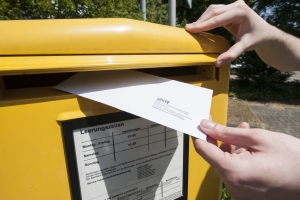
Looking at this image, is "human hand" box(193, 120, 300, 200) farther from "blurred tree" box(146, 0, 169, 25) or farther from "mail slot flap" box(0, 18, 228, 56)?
"blurred tree" box(146, 0, 169, 25)

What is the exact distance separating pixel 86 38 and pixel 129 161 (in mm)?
499

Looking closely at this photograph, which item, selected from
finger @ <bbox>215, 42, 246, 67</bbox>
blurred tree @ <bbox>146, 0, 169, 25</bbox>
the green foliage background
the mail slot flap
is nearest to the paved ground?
the green foliage background

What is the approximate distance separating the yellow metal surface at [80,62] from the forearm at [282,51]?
1.95ft

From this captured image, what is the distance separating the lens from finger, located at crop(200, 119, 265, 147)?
2.49ft

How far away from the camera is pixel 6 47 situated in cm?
68

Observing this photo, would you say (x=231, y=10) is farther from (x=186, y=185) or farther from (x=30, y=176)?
(x=30, y=176)

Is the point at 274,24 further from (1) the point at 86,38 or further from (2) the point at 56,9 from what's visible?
(1) the point at 86,38

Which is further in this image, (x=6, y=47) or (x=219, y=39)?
(x=219, y=39)

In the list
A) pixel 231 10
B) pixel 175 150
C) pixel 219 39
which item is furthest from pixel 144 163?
pixel 231 10

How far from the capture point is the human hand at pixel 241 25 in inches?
38.7

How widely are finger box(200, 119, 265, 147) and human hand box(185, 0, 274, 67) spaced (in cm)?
30

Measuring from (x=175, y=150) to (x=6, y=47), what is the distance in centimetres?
75

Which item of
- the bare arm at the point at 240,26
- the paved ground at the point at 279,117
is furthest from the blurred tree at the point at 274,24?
the bare arm at the point at 240,26

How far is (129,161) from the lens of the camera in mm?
934
